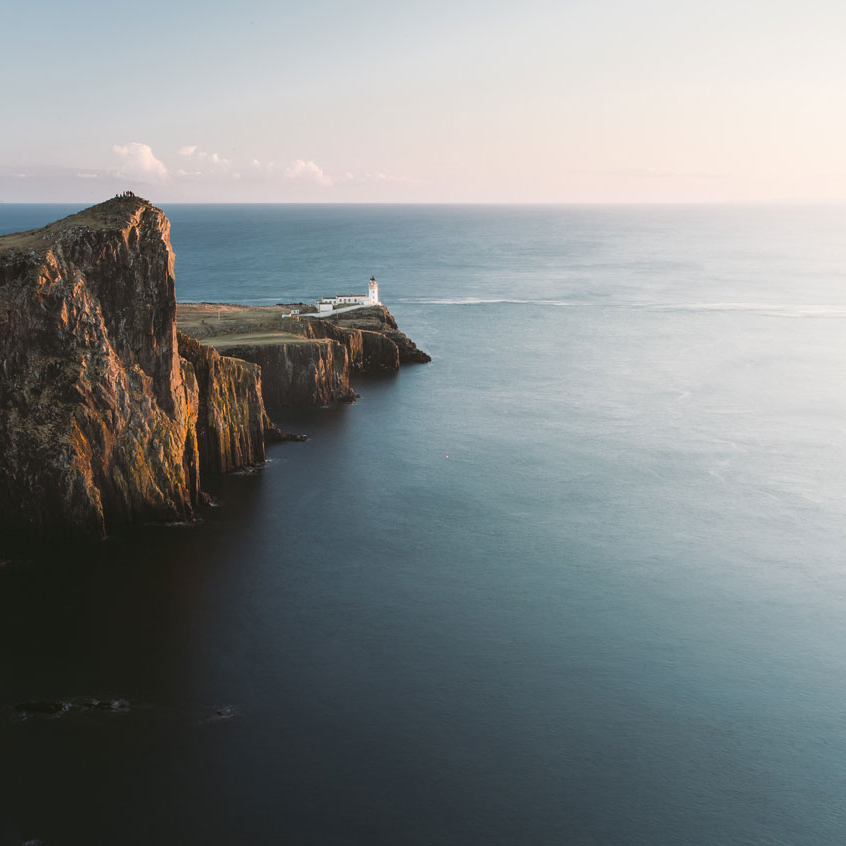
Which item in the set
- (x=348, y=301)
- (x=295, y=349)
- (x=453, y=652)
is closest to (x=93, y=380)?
(x=453, y=652)

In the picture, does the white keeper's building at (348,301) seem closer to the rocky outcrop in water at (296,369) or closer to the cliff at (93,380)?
the rocky outcrop in water at (296,369)

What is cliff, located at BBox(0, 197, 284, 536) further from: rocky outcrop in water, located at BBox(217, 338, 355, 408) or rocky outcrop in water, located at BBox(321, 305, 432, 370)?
rocky outcrop in water, located at BBox(321, 305, 432, 370)

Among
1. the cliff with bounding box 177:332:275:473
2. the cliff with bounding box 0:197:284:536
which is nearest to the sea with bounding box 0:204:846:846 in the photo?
the cliff with bounding box 177:332:275:473

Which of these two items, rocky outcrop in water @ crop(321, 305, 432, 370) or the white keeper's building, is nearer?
rocky outcrop in water @ crop(321, 305, 432, 370)

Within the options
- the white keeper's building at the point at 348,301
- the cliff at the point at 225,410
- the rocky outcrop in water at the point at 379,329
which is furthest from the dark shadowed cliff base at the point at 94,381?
the white keeper's building at the point at 348,301

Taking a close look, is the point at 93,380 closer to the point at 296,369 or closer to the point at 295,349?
the point at 295,349

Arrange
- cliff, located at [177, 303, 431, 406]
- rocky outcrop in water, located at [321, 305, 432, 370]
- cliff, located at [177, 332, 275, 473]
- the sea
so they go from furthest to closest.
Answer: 1. rocky outcrop in water, located at [321, 305, 432, 370]
2. cliff, located at [177, 303, 431, 406]
3. cliff, located at [177, 332, 275, 473]
4. the sea
